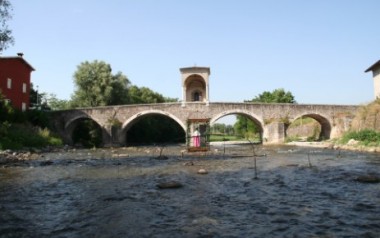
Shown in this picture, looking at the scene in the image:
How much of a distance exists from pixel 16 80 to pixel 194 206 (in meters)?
35.0

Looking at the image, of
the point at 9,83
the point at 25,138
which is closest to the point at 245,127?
the point at 9,83

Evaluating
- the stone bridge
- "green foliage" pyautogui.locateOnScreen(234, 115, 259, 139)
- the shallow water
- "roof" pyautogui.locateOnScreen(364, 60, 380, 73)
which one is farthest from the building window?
"green foliage" pyautogui.locateOnScreen(234, 115, 259, 139)

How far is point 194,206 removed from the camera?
7898mm

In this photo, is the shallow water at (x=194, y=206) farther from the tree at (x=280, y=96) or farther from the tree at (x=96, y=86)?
the tree at (x=280, y=96)

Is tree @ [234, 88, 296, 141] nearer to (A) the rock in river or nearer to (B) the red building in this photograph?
(B) the red building

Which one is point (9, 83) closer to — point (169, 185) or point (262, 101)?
point (169, 185)

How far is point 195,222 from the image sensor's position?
21.5 ft

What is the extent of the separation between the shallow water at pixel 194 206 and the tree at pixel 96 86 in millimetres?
36187

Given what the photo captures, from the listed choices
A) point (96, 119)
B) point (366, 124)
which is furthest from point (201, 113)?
point (366, 124)

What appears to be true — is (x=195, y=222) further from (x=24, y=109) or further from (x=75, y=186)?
(x=24, y=109)

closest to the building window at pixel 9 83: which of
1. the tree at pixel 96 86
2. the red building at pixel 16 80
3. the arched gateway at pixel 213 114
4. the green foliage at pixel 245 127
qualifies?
the red building at pixel 16 80

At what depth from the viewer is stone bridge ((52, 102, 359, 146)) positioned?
3875cm

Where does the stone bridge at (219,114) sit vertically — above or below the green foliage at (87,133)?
above

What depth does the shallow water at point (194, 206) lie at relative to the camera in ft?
19.9
